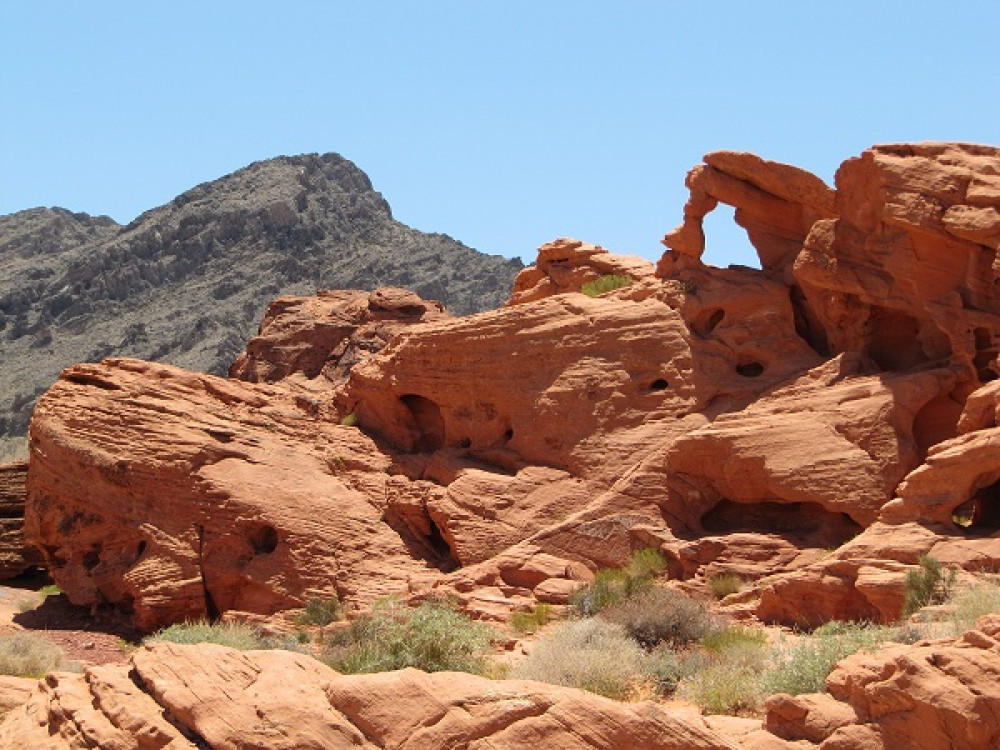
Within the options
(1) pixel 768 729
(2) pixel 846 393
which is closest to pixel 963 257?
(2) pixel 846 393

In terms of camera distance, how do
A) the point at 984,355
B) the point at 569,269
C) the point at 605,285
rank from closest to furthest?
the point at 984,355 → the point at 605,285 → the point at 569,269

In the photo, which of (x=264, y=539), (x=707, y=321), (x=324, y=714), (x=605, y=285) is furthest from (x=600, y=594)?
(x=324, y=714)

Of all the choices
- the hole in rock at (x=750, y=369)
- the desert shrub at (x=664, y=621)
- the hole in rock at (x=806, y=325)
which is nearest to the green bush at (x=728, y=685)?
the desert shrub at (x=664, y=621)

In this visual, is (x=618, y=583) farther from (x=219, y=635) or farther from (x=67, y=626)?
(x=67, y=626)

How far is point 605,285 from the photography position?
26.7 metres

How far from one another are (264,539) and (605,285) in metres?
7.81

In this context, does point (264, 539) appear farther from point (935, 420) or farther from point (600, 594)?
point (935, 420)

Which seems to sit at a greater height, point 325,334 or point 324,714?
point 325,334

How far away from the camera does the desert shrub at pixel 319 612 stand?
2222 centimetres

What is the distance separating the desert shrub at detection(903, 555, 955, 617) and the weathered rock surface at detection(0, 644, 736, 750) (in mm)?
7042

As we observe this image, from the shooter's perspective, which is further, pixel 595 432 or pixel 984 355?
pixel 595 432

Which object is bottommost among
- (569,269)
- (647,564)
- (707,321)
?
(647,564)

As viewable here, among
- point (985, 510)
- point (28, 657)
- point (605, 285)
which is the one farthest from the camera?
point (605, 285)

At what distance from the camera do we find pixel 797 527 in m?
22.6
